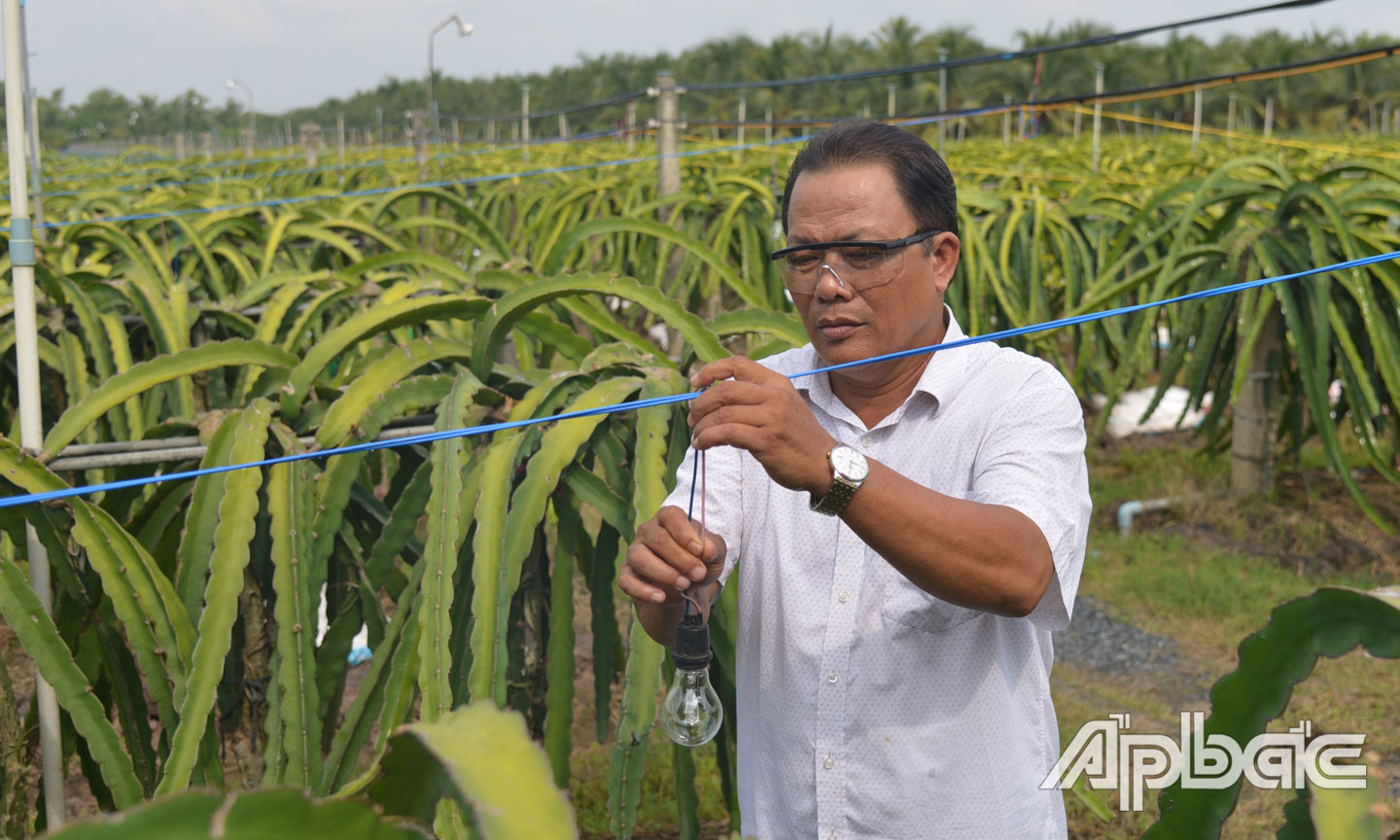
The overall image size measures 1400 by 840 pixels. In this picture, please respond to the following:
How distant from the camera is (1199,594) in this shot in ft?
13.1

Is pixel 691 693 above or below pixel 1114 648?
above

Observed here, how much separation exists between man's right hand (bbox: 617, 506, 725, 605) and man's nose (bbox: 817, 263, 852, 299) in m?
0.28

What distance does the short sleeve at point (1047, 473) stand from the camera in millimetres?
1128

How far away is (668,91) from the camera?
5.32 metres

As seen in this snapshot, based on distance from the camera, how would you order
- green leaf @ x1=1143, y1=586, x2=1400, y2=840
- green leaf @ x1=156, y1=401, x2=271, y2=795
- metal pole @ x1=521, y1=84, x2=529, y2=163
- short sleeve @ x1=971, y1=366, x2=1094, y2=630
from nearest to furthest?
green leaf @ x1=1143, y1=586, x2=1400, y2=840 < short sleeve @ x1=971, y1=366, x2=1094, y2=630 < green leaf @ x1=156, y1=401, x2=271, y2=795 < metal pole @ x1=521, y1=84, x2=529, y2=163

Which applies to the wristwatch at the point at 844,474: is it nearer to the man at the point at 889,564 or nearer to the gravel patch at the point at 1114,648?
the man at the point at 889,564

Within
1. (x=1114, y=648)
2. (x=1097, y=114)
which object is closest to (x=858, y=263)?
(x=1114, y=648)

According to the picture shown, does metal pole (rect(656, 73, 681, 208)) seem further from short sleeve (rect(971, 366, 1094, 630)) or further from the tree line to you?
the tree line

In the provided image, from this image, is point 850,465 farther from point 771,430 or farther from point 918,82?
point 918,82

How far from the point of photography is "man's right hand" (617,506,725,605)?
1157 mm

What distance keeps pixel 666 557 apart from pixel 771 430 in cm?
21

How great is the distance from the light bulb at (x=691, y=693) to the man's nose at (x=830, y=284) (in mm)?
366

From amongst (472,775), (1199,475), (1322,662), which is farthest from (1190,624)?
→ (472,775)

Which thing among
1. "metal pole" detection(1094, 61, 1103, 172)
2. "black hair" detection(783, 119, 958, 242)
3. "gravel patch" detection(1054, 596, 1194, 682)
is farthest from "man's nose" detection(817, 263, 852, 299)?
"metal pole" detection(1094, 61, 1103, 172)
